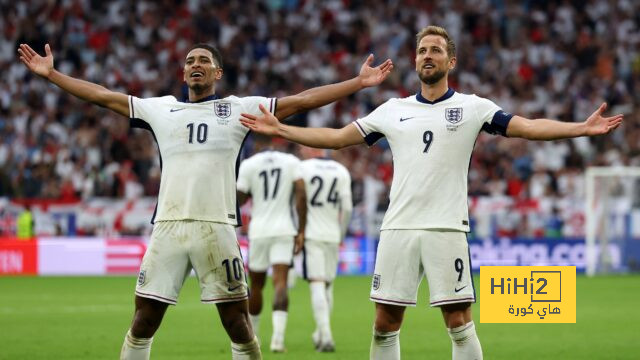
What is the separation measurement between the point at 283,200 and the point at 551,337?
397cm

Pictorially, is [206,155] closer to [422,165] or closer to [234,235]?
[234,235]

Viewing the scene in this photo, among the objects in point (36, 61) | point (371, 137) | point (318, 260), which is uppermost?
point (36, 61)

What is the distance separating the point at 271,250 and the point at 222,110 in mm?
4782

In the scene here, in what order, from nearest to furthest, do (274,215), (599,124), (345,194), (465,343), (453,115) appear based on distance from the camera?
(599,124), (465,343), (453,115), (274,215), (345,194)

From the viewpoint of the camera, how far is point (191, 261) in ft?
27.9

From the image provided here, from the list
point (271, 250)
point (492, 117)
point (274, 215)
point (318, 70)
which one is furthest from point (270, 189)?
point (318, 70)

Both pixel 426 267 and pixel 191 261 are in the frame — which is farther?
pixel 191 261

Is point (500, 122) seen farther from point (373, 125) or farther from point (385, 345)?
point (385, 345)

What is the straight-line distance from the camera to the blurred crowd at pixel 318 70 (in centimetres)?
2959

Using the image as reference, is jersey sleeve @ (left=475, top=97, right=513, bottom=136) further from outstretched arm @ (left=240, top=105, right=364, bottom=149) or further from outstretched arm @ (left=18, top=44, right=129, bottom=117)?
outstretched arm @ (left=18, top=44, right=129, bottom=117)

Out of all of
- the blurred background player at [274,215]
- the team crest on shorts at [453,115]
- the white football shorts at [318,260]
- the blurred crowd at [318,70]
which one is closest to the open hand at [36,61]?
the team crest on shorts at [453,115]

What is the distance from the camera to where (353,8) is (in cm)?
3572

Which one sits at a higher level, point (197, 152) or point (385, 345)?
point (197, 152)

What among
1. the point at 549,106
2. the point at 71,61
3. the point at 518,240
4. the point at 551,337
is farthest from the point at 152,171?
the point at 551,337
